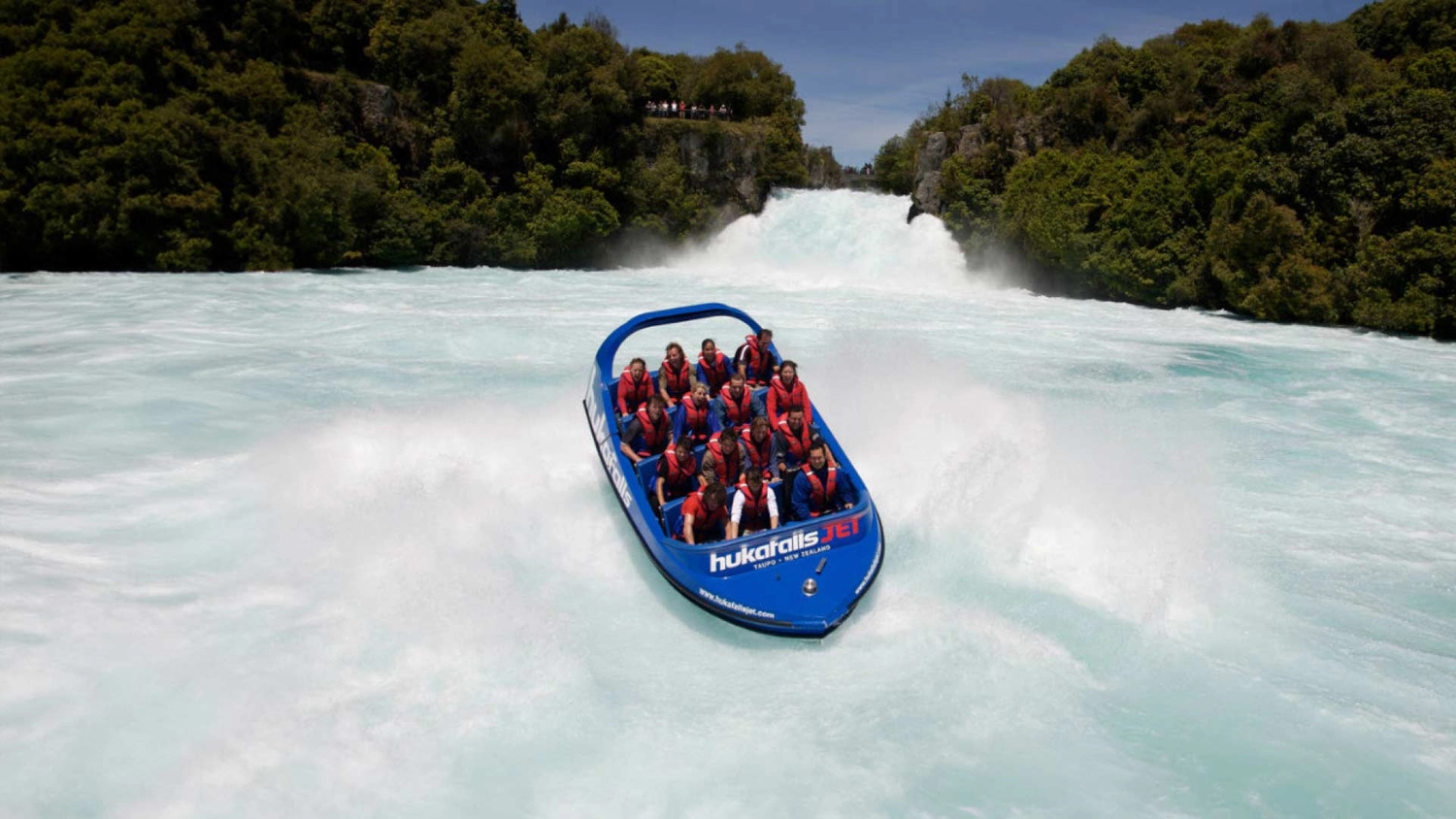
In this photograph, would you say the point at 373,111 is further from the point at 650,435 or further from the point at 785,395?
the point at 785,395

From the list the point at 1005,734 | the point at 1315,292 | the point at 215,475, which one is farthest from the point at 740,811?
the point at 1315,292

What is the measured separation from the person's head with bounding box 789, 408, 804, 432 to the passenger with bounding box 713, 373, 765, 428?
0.92 m

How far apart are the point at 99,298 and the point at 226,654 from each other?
56.6 ft

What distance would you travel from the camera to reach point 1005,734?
5.56m

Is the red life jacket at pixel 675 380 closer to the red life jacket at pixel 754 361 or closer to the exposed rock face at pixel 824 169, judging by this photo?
the red life jacket at pixel 754 361

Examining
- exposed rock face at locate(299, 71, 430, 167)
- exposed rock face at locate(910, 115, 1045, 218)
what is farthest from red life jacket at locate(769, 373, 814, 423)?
exposed rock face at locate(299, 71, 430, 167)

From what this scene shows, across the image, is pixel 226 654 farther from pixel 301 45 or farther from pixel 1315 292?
pixel 301 45

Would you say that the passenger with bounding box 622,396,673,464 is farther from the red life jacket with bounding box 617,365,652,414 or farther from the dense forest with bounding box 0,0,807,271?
the dense forest with bounding box 0,0,807,271

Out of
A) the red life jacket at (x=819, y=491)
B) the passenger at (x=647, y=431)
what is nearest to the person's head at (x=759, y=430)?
the red life jacket at (x=819, y=491)

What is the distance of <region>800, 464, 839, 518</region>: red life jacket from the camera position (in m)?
7.18

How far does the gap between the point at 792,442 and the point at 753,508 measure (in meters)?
1.12

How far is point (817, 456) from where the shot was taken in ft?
23.4

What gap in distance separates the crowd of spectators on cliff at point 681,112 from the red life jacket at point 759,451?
33.0 metres

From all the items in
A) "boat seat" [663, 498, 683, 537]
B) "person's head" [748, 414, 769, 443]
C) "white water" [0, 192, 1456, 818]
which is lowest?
"white water" [0, 192, 1456, 818]
